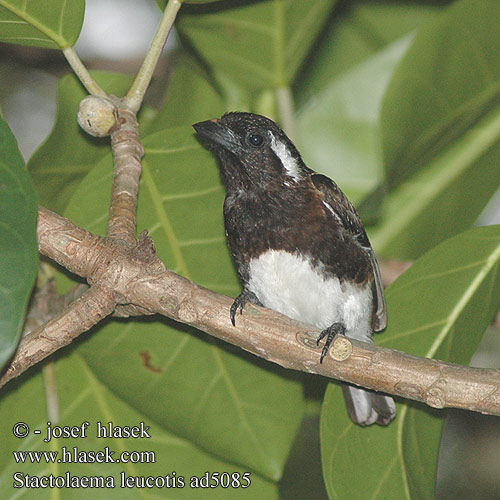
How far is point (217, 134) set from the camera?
2674 millimetres

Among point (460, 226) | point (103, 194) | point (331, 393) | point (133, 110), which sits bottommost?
point (331, 393)

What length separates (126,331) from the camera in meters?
2.56

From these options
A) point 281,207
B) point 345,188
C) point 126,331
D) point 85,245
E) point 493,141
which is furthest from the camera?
point 345,188

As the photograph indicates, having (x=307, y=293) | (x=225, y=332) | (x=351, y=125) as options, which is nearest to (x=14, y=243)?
(x=225, y=332)

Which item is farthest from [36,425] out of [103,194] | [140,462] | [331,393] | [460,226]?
[460,226]

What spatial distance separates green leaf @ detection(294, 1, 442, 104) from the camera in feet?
11.7

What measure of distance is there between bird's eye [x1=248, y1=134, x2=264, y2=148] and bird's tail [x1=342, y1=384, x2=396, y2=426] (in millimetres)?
1009

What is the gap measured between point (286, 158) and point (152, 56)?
0.81m

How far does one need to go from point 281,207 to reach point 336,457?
975mm

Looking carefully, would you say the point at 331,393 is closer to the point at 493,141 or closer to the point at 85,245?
the point at 85,245

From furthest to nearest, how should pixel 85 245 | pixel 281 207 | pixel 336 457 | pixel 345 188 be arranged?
pixel 345 188
pixel 281 207
pixel 336 457
pixel 85 245

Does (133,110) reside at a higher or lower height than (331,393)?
higher

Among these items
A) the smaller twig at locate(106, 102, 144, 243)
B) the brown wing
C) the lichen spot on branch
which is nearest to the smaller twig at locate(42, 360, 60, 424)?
the smaller twig at locate(106, 102, 144, 243)

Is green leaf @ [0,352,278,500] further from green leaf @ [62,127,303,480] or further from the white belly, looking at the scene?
the white belly
